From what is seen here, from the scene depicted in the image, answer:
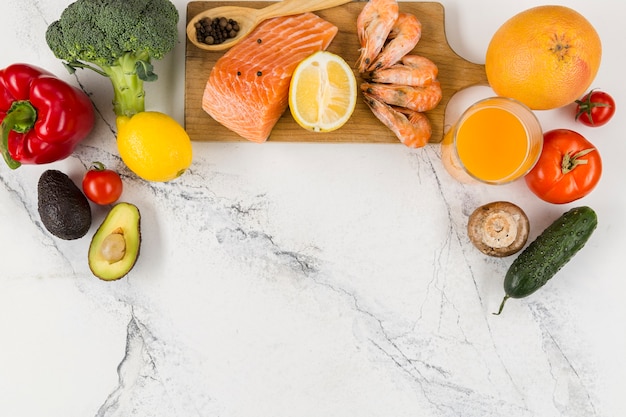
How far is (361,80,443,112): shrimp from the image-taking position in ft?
4.78

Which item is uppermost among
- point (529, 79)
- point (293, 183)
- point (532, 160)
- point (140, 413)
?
point (529, 79)

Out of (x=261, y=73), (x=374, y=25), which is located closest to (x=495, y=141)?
(x=374, y=25)

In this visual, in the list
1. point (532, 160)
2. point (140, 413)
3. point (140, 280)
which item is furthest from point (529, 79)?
point (140, 413)

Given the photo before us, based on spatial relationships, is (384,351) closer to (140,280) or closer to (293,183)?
(293,183)

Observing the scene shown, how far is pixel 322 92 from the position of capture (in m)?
1.41

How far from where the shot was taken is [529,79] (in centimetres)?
136

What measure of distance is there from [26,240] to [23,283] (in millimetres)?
107

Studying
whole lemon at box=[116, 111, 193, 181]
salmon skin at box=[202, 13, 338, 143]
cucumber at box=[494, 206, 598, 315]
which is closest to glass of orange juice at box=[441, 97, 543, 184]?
cucumber at box=[494, 206, 598, 315]

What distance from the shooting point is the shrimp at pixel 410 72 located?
1451mm

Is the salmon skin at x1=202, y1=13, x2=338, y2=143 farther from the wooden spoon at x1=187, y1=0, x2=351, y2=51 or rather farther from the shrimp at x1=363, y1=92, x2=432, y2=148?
the shrimp at x1=363, y1=92, x2=432, y2=148

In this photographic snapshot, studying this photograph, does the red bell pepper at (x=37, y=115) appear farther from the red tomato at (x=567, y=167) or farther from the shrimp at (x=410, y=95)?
the red tomato at (x=567, y=167)

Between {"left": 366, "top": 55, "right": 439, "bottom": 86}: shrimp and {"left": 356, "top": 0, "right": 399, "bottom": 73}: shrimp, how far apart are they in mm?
48

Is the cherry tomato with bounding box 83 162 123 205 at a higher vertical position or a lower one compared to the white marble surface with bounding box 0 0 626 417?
higher

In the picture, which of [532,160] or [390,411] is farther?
[390,411]
